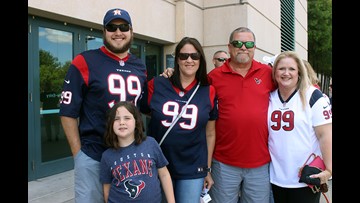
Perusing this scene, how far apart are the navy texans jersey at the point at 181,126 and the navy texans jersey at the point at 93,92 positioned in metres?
0.37

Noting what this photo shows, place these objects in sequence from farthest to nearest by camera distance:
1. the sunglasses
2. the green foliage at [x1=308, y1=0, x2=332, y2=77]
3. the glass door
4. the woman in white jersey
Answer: the green foliage at [x1=308, y1=0, x2=332, y2=77], the glass door, the woman in white jersey, the sunglasses

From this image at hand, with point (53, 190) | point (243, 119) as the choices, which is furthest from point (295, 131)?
point (53, 190)

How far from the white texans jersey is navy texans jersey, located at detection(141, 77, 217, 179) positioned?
650mm

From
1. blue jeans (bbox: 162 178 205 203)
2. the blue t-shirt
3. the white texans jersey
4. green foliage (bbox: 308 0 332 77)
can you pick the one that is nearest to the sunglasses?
the blue t-shirt

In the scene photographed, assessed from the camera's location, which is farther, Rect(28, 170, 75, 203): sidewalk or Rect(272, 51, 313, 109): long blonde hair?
Rect(28, 170, 75, 203): sidewalk

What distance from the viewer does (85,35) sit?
20.7ft

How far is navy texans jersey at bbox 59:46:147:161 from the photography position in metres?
2.49

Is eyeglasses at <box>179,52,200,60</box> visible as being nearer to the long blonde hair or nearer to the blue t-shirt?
the long blonde hair

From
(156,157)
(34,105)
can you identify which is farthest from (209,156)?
(34,105)

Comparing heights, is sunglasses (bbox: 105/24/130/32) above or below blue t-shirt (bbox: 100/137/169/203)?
above

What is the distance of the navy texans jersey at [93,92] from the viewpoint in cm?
249

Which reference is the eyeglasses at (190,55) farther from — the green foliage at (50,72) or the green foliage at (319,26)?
the green foliage at (319,26)
